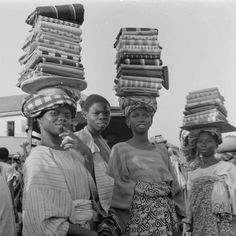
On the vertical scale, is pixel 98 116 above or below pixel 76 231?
above

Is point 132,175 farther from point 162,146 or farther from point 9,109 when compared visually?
point 9,109

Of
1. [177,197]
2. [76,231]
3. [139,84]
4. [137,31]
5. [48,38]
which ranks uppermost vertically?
[137,31]

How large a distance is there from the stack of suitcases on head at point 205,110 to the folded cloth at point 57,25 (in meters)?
1.91

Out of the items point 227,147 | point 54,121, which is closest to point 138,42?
point 54,121

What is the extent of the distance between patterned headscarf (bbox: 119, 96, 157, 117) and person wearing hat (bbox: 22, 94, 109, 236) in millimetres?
817

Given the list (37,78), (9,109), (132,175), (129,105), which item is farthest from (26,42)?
(9,109)

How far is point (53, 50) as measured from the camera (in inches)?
153

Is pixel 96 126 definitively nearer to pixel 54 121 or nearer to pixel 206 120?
pixel 54 121

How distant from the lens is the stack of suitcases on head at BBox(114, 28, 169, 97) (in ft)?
14.3

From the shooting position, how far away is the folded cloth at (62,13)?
12.9 feet

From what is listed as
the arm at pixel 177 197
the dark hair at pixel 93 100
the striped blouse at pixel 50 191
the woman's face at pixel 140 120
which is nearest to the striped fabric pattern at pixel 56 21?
the dark hair at pixel 93 100

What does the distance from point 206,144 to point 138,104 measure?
1.32 m

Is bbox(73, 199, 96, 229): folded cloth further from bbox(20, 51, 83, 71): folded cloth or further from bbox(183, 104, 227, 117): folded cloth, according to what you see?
bbox(183, 104, 227, 117): folded cloth

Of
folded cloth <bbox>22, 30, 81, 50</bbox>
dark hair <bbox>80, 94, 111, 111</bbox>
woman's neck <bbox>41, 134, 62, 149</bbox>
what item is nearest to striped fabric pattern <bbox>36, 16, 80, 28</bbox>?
folded cloth <bbox>22, 30, 81, 50</bbox>
